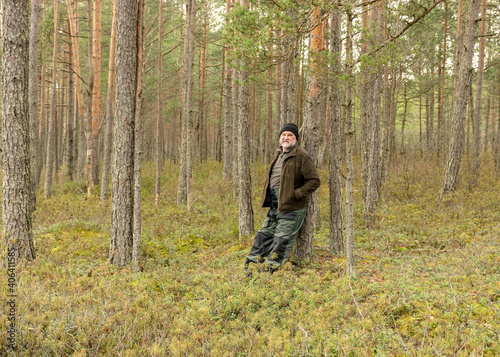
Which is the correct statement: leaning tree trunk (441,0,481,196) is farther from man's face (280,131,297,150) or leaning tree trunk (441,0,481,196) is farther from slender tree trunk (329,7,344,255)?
man's face (280,131,297,150)

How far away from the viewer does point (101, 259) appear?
5.52 meters

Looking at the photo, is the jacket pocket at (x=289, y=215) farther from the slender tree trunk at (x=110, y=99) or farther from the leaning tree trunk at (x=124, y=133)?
the slender tree trunk at (x=110, y=99)

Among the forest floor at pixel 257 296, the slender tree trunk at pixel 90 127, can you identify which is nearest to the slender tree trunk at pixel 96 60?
the slender tree trunk at pixel 90 127

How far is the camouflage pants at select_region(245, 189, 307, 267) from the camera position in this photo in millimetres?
4812

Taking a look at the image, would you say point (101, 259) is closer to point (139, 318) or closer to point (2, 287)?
point (2, 287)

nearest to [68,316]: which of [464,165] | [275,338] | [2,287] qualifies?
[2,287]

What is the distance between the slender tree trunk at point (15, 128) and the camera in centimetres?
461

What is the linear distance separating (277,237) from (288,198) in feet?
2.12

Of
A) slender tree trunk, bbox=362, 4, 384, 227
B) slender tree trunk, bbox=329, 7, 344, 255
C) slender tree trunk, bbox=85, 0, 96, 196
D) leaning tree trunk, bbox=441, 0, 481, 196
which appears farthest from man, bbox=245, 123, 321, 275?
slender tree trunk, bbox=85, 0, 96, 196

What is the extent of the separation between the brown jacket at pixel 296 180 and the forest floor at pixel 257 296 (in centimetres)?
108

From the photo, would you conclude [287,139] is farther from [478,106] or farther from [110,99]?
[478,106]

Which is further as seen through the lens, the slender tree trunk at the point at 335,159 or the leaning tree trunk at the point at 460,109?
the leaning tree trunk at the point at 460,109

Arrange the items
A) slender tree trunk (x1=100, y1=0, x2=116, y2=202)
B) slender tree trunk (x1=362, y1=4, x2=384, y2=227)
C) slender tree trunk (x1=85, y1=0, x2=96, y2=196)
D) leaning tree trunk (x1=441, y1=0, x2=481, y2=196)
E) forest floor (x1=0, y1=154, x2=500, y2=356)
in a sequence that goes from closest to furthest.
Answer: forest floor (x1=0, y1=154, x2=500, y2=356) < slender tree trunk (x1=362, y1=4, x2=384, y2=227) < leaning tree trunk (x1=441, y1=0, x2=481, y2=196) < slender tree trunk (x1=100, y1=0, x2=116, y2=202) < slender tree trunk (x1=85, y1=0, x2=96, y2=196)

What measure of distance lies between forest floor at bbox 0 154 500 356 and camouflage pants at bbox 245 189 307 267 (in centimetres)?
30
